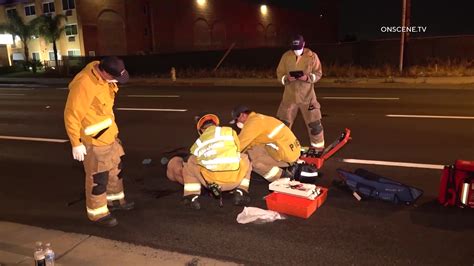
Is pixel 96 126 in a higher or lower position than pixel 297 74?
lower

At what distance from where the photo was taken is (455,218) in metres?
4.76

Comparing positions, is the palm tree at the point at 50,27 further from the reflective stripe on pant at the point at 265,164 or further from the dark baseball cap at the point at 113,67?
the dark baseball cap at the point at 113,67

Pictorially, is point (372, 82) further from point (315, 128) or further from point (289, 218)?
point (289, 218)

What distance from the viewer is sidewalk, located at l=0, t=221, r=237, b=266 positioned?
4.02 meters

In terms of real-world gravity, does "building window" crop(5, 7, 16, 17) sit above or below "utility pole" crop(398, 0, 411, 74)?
above

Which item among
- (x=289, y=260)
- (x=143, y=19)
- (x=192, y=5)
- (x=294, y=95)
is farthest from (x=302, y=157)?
(x=192, y=5)

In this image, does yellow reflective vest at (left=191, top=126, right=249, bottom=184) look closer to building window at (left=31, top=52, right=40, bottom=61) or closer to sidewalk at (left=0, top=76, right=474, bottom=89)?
sidewalk at (left=0, top=76, right=474, bottom=89)

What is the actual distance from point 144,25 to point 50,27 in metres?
8.68

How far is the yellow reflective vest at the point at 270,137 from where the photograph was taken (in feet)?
18.2

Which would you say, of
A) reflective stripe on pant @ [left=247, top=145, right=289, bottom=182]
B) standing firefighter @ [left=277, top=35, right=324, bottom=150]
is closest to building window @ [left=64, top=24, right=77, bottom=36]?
standing firefighter @ [left=277, top=35, right=324, bottom=150]

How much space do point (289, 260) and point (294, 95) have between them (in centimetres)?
366

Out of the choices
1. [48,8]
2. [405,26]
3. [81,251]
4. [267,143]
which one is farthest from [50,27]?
[81,251]

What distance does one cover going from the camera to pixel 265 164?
235 inches

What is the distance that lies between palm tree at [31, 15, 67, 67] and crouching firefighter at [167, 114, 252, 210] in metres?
36.0
